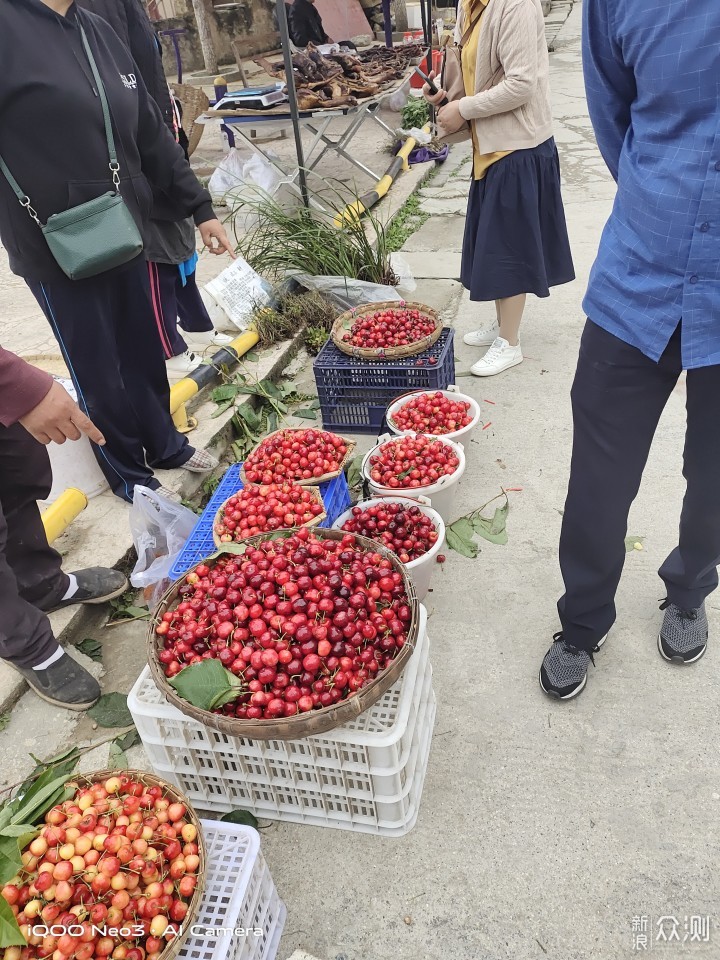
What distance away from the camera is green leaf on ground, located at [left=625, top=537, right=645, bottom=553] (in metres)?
2.67

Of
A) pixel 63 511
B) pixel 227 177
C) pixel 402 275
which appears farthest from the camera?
pixel 227 177

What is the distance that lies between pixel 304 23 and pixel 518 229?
8079mm

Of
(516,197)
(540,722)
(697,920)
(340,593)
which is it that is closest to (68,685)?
(340,593)

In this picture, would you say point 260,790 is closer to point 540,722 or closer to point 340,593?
point 340,593

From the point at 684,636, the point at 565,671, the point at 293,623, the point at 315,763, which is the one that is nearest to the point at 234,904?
the point at 315,763

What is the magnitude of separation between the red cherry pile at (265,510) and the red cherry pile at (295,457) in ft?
0.38

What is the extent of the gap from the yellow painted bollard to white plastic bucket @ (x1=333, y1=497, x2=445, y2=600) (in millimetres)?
1075

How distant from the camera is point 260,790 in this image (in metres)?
1.86

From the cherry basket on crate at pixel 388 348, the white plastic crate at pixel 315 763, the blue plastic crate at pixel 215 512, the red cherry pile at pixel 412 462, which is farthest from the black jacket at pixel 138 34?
the white plastic crate at pixel 315 763

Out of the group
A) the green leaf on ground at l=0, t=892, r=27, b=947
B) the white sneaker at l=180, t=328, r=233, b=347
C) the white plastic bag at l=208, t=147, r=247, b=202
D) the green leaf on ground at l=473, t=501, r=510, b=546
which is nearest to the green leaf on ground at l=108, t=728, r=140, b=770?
the green leaf on ground at l=0, t=892, r=27, b=947

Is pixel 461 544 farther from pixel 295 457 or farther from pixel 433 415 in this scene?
pixel 295 457

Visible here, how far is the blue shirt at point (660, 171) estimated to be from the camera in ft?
4.36

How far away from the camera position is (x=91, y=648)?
8.18 feet

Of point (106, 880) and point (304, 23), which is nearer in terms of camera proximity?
point (106, 880)
